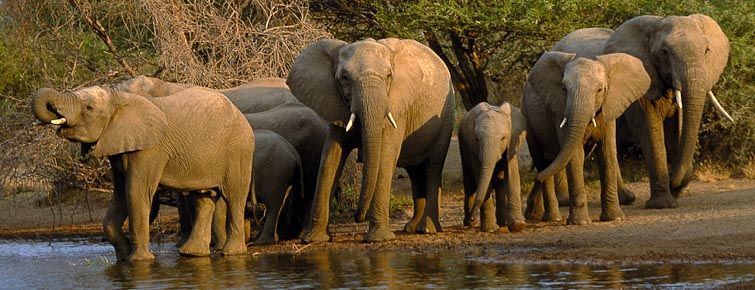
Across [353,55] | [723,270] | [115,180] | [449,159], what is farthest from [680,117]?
[449,159]

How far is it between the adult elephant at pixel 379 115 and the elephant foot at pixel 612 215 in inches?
67.4

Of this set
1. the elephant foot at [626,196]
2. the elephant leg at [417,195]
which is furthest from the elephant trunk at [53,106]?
the elephant foot at [626,196]

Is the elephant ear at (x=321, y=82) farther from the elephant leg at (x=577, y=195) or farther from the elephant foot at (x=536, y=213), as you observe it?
the elephant foot at (x=536, y=213)

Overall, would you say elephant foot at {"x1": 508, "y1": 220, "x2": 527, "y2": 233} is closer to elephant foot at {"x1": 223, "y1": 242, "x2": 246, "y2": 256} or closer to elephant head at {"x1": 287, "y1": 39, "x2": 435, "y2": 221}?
elephant head at {"x1": 287, "y1": 39, "x2": 435, "y2": 221}

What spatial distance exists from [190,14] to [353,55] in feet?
13.7

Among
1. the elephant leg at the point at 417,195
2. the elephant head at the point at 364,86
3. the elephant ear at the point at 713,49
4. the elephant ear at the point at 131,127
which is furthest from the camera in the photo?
the elephant ear at the point at 713,49

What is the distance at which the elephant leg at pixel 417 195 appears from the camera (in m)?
17.1

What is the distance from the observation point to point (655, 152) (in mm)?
17875

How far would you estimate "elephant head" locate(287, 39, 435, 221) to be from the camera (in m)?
15.7

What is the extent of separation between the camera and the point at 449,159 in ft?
83.6

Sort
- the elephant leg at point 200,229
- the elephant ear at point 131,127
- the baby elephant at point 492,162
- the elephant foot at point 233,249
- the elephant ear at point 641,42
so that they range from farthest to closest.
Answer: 1. the elephant ear at point 641,42
2. the baby elephant at point 492,162
3. the elephant foot at point 233,249
4. the elephant leg at point 200,229
5. the elephant ear at point 131,127

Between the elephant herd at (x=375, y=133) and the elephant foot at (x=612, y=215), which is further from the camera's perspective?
the elephant foot at (x=612, y=215)

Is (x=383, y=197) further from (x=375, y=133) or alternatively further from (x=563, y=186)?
(x=563, y=186)

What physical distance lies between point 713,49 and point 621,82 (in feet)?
4.91
